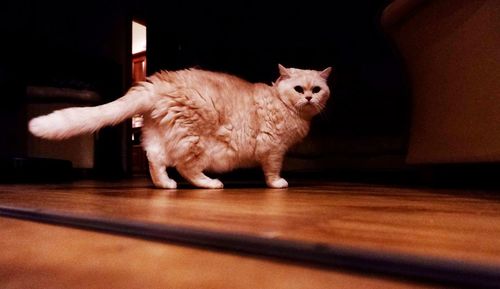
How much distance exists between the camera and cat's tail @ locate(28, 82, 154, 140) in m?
1.23

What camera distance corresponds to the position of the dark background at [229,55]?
246 cm

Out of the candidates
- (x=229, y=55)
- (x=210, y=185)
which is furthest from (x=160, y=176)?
(x=229, y=55)

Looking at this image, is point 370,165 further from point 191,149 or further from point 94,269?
point 94,269

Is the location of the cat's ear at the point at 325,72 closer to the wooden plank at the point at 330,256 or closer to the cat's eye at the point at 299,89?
the cat's eye at the point at 299,89

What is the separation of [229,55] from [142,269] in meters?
2.29

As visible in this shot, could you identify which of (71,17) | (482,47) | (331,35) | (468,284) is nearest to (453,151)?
(482,47)

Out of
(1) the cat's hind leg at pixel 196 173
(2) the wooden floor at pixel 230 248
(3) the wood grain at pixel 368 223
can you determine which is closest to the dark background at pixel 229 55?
(1) the cat's hind leg at pixel 196 173

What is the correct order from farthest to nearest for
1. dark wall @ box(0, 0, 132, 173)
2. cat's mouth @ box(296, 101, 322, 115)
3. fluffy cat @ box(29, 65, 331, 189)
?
dark wall @ box(0, 0, 132, 173)
cat's mouth @ box(296, 101, 322, 115)
fluffy cat @ box(29, 65, 331, 189)

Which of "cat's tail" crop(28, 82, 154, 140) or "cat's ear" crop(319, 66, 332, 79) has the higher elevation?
"cat's ear" crop(319, 66, 332, 79)

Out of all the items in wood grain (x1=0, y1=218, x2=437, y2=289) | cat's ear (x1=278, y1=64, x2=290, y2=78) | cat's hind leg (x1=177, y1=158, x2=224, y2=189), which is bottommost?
wood grain (x1=0, y1=218, x2=437, y2=289)

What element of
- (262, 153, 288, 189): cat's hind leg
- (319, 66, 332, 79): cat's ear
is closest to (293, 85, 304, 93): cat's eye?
(319, 66, 332, 79): cat's ear

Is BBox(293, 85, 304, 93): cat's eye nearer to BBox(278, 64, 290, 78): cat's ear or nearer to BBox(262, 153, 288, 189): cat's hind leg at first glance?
BBox(278, 64, 290, 78): cat's ear

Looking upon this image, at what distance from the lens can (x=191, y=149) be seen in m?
1.44

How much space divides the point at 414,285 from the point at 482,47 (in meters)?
1.03
